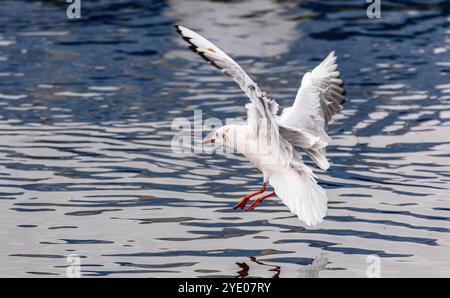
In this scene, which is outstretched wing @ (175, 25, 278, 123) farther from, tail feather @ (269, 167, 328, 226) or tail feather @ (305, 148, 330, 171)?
tail feather @ (305, 148, 330, 171)

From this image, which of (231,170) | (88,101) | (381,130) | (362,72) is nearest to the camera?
(231,170)

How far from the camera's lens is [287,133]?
10305mm

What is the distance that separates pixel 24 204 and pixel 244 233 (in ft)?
8.20

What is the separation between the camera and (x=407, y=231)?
34.4ft

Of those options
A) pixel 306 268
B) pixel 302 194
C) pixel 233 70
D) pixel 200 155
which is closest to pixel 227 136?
pixel 302 194

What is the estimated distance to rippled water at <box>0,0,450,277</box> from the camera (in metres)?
9.98

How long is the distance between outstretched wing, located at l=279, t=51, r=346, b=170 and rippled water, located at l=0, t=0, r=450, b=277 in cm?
87

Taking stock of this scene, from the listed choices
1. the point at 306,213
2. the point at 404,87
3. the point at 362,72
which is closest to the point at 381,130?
the point at 404,87

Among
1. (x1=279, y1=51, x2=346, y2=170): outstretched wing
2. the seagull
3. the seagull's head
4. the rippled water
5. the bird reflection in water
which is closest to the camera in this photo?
the bird reflection in water

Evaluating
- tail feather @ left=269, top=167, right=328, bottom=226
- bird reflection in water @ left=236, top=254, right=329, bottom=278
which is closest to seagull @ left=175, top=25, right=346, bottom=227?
tail feather @ left=269, top=167, right=328, bottom=226

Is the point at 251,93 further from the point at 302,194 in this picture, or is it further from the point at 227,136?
the point at 227,136

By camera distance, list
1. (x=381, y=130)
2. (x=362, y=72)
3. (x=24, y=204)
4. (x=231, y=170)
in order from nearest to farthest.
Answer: (x=24, y=204)
(x=231, y=170)
(x=381, y=130)
(x=362, y=72)

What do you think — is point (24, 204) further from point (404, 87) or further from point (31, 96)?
point (404, 87)

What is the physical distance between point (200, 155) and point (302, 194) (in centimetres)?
385
